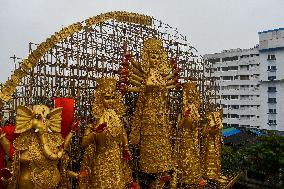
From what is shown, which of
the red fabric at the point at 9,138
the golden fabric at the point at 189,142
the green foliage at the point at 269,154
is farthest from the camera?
the green foliage at the point at 269,154

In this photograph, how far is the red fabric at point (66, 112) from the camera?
23.7 ft

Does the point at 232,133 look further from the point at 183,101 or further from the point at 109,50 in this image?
the point at 109,50

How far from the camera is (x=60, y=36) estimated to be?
768 centimetres

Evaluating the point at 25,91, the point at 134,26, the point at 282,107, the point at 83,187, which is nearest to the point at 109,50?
the point at 134,26

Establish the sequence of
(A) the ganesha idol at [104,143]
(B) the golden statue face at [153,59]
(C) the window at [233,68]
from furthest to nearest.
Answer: (C) the window at [233,68] → (B) the golden statue face at [153,59] → (A) the ganesha idol at [104,143]

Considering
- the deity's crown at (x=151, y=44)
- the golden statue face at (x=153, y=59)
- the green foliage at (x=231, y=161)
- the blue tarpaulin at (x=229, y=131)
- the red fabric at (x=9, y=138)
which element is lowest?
the green foliage at (x=231, y=161)

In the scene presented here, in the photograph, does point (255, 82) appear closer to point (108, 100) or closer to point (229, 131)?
point (229, 131)

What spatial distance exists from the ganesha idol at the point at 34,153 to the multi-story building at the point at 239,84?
1254 inches

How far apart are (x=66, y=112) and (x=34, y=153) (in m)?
1.15

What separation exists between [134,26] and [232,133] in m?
14.4

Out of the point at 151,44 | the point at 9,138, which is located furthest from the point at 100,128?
the point at 151,44

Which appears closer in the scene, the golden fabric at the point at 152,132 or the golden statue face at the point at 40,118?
the golden statue face at the point at 40,118

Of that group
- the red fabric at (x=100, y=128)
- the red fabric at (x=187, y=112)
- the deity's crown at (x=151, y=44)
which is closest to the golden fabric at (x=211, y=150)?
the red fabric at (x=187, y=112)

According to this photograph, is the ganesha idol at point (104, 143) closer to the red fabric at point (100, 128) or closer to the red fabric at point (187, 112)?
the red fabric at point (100, 128)
